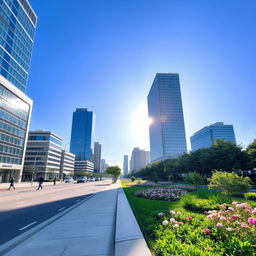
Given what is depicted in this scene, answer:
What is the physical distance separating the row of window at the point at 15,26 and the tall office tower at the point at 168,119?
120415mm

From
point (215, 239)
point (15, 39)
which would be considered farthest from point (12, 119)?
point (215, 239)

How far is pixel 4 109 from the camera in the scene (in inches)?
1647

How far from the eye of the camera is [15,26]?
52594 millimetres

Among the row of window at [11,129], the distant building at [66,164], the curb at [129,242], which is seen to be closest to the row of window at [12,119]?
the row of window at [11,129]

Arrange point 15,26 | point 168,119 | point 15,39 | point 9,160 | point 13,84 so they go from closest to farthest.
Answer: point 9,160, point 13,84, point 15,39, point 15,26, point 168,119

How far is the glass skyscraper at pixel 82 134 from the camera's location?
530ft

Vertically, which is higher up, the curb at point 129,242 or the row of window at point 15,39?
the row of window at point 15,39

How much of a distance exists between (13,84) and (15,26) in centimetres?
2324

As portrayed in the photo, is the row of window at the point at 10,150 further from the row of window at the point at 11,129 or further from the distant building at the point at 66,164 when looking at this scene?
the distant building at the point at 66,164

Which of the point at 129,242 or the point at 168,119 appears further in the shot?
the point at 168,119

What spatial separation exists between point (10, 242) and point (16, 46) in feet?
227

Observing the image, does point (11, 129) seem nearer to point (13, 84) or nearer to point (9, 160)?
point (9, 160)

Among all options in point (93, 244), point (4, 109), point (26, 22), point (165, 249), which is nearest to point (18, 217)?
point (93, 244)

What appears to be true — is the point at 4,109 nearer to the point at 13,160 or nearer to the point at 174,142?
the point at 13,160
